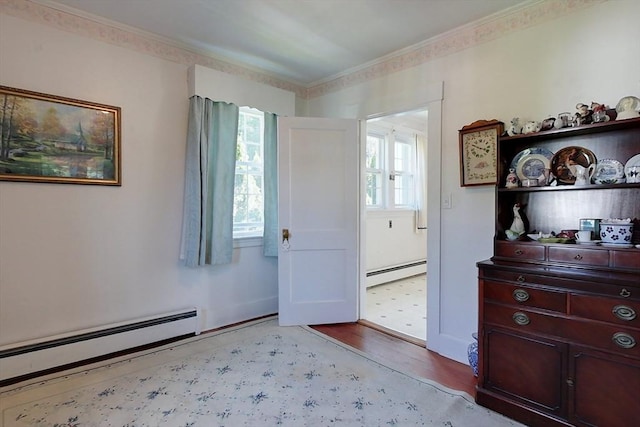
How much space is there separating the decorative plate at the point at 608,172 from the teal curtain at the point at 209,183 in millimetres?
2712

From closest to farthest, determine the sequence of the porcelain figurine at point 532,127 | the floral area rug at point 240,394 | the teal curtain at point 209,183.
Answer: the floral area rug at point 240,394 < the porcelain figurine at point 532,127 < the teal curtain at point 209,183

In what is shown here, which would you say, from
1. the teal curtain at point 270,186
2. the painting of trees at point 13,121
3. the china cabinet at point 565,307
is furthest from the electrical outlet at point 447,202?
the painting of trees at point 13,121

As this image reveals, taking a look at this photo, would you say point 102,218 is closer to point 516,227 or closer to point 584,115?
point 516,227

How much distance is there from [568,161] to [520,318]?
1002 mm

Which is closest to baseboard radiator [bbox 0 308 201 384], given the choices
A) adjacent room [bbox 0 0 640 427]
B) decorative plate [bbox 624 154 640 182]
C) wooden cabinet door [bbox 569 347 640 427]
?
adjacent room [bbox 0 0 640 427]

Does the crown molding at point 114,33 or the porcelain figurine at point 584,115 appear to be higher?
the crown molding at point 114,33

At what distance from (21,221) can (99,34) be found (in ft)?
4.83

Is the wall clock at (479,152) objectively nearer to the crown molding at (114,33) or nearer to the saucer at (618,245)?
the saucer at (618,245)

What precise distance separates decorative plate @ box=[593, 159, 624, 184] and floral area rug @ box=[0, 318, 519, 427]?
1436mm

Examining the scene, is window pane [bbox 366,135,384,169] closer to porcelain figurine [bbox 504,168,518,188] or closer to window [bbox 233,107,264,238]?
window [bbox 233,107,264,238]

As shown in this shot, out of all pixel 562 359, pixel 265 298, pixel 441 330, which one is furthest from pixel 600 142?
pixel 265 298

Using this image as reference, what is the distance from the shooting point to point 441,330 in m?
2.73

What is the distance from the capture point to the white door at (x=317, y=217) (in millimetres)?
3256

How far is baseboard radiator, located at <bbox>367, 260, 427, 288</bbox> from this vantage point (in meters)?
4.83
